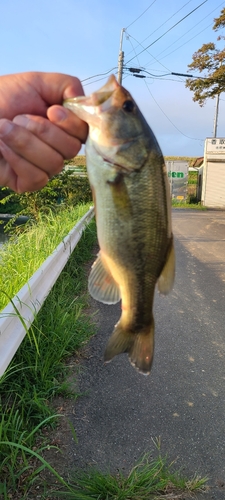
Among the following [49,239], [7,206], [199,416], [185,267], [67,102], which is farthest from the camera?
[7,206]

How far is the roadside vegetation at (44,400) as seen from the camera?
8.22ft

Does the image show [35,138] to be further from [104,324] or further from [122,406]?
[104,324]

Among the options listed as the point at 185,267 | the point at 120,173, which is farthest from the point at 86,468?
the point at 185,267

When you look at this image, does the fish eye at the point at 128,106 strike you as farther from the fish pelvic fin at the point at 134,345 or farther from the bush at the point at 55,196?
the bush at the point at 55,196

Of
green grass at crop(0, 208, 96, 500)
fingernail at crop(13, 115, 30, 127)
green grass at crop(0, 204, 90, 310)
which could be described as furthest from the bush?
fingernail at crop(13, 115, 30, 127)

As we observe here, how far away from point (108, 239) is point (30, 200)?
990 centimetres

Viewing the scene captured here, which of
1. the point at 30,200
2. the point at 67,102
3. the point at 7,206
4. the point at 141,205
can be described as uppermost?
the point at 67,102

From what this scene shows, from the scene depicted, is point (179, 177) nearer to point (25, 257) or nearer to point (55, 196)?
point (55, 196)

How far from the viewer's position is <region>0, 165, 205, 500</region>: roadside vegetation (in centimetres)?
251

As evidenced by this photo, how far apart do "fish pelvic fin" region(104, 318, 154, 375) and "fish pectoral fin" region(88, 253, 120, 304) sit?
0.40ft

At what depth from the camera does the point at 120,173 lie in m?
1.37

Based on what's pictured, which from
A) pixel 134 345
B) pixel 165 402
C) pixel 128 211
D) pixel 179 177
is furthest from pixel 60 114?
pixel 179 177

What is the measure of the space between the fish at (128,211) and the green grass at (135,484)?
1.36 m

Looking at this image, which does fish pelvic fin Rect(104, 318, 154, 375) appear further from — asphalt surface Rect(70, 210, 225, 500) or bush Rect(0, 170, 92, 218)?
bush Rect(0, 170, 92, 218)
